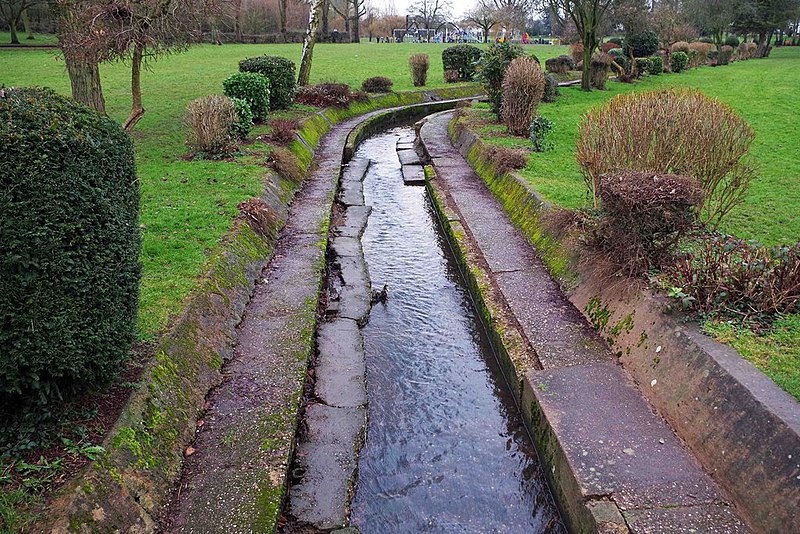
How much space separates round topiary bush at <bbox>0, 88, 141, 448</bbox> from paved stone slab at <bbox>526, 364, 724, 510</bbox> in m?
3.45

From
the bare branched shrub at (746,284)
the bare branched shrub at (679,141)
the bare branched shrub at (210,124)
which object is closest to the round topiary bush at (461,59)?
the bare branched shrub at (210,124)

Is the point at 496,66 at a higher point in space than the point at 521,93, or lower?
higher

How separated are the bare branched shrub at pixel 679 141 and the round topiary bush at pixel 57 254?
587 centimetres

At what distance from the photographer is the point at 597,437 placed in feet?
15.1

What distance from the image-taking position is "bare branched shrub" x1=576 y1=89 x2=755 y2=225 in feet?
24.6

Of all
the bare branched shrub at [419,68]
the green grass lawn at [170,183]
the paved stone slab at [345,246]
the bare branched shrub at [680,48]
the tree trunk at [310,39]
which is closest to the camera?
the green grass lawn at [170,183]

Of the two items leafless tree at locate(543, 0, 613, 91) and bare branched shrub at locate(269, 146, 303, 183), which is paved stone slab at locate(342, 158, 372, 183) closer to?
bare branched shrub at locate(269, 146, 303, 183)

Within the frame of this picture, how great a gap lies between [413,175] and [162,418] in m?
10.5

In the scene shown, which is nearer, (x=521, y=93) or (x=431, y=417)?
(x=431, y=417)

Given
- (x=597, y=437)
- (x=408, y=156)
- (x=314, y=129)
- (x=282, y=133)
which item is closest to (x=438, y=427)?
(x=597, y=437)

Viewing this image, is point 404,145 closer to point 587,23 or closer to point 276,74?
point 276,74

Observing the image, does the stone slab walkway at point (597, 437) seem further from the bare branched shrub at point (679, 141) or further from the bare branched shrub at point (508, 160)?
the bare branched shrub at point (508, 160)

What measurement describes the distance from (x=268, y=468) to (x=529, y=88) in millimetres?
12158

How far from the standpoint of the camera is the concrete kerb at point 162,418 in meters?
→ 3.46
